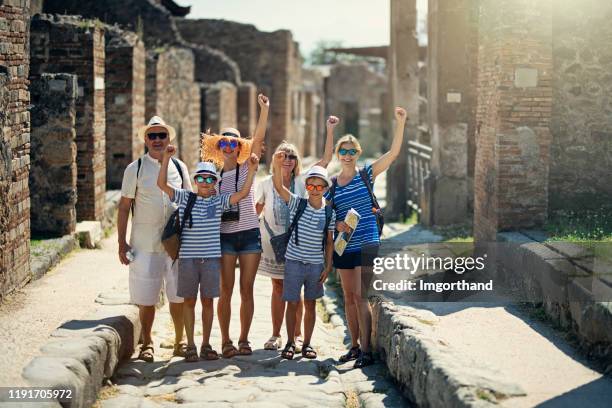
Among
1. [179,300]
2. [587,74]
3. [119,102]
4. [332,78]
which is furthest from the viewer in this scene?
[332,78]

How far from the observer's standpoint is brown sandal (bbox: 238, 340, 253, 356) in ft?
23.6

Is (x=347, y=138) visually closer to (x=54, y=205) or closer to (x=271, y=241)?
(x=271, y=241)

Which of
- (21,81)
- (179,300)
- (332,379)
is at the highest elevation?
(21,81)

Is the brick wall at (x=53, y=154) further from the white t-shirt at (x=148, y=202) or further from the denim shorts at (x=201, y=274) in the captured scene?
the denim shorts at (x=201, y=274)

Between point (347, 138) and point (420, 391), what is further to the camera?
point (347, 138)

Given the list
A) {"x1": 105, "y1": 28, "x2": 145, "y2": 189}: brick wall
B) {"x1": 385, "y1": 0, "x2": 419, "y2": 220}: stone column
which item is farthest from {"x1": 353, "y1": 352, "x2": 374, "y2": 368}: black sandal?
{"x1": 385, "y1": 0, "x2": 419, "y2": 220}: stone column

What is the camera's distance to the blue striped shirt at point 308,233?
22.7 ft

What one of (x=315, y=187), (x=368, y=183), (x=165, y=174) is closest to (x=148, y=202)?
(x=165, y=174)

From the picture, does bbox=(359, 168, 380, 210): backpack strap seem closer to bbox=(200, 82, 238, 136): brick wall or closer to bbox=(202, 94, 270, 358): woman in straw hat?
bbox=(202, 94, 270, 358): woman in straw hat

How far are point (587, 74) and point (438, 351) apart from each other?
4923mm

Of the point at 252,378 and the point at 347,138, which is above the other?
the point at 347,138

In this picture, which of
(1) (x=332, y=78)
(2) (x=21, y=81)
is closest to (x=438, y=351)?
(2) (x=21, y=81)

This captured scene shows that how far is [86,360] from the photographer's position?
19.4 feet

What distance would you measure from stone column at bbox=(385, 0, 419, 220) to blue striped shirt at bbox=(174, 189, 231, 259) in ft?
30.1
